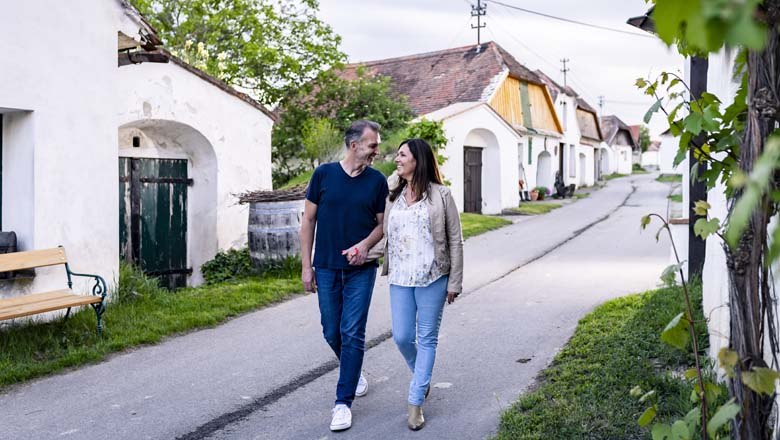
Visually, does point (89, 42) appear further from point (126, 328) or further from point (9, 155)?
point (126, 328)

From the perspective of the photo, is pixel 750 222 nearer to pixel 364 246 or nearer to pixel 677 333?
pixel 677 333

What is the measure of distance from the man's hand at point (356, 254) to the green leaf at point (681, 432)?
7.93 ft

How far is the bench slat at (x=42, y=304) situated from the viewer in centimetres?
609

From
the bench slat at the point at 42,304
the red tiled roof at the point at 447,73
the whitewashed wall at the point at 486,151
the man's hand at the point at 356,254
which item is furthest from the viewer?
the red tiled roof at the point at 447,73

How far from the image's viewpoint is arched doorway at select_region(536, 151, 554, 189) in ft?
108

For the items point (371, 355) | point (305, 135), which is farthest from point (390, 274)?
point (305, 135)

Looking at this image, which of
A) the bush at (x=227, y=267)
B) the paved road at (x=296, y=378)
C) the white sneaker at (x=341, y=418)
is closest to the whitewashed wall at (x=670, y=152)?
the paved road at (x=296, y=378)

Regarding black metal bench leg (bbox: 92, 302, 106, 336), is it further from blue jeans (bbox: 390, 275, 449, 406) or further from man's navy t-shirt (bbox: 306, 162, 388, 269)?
blue jeans (bbox: 390, 275, 449, 406)

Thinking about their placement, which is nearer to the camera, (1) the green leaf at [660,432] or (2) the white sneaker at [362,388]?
(1) the green leaf at [660,432]

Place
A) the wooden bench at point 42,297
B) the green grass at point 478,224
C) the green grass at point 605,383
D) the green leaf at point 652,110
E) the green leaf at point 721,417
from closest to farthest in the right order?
1. the green leaf at point 721,417
2. the green leaf at point 652,110
3. the green grass at point 605,383
4. the wooden bench at point 42,297
5. the green grass at point 478,224

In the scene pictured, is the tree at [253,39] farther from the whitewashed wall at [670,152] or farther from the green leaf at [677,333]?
the green leaf at [677,333]

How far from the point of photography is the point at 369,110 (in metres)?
21.1

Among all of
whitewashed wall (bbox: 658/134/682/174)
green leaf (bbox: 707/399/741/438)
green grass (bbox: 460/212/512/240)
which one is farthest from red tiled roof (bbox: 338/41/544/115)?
green leaf (bbox: 707/399/741/438)

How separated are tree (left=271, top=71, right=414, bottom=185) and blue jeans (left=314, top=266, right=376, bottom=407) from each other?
50.6 ft
